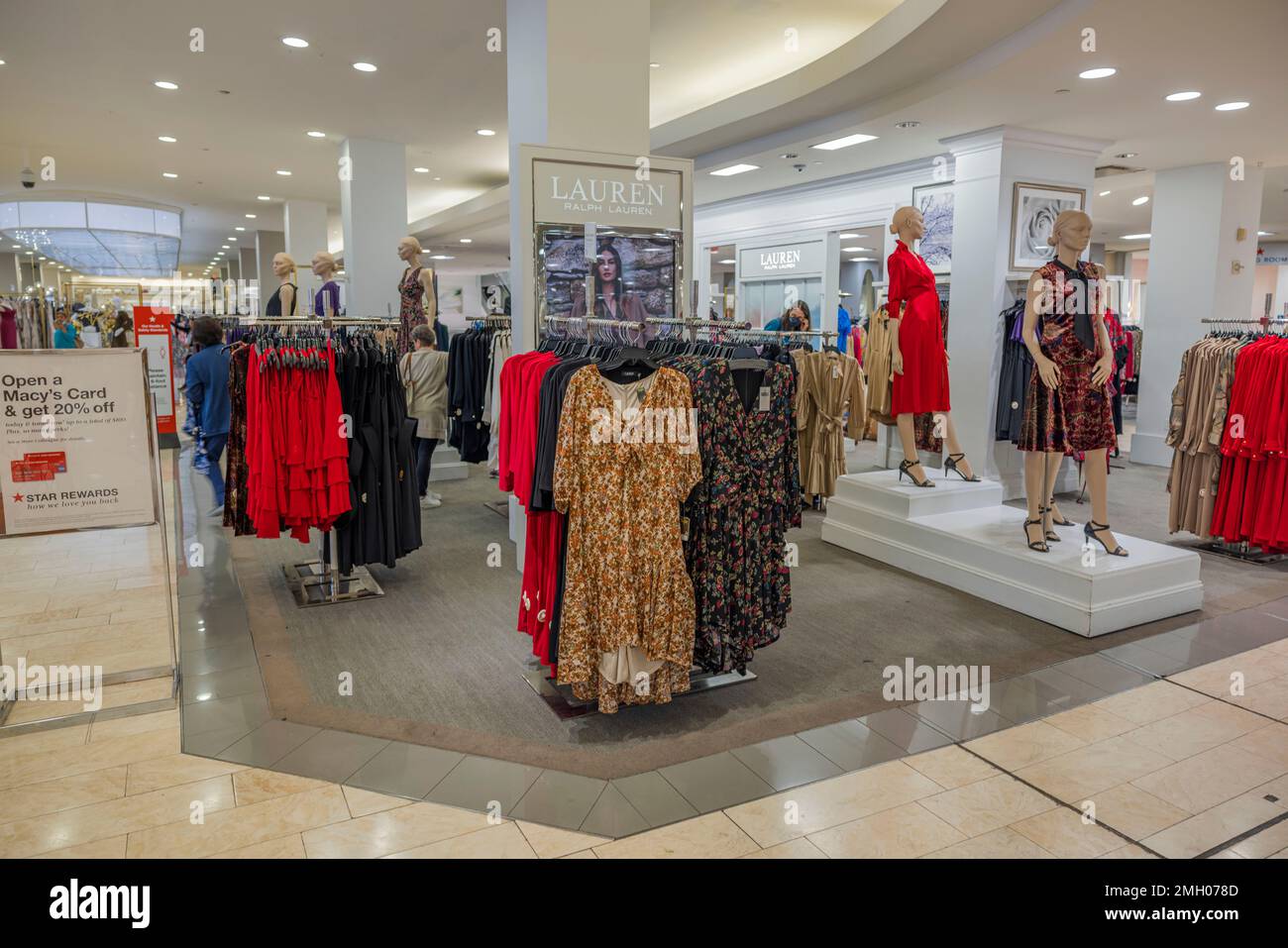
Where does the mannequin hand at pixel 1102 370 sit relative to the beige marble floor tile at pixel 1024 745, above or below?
above

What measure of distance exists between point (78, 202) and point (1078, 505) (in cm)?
1732

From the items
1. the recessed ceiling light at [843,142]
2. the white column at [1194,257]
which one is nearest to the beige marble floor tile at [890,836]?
the recessed ceiling light at [843,142]

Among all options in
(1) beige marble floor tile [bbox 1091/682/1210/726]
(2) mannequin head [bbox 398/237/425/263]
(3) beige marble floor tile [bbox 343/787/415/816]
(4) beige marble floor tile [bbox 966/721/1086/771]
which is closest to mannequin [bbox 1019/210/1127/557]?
(1) beige marble floor tile [bbox 1091/682/1210/726]

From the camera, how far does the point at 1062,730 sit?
3.29 metres

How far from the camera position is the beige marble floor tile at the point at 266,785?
2729mm

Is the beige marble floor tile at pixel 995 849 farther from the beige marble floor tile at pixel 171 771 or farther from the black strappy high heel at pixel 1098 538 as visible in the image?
the black strappy high heel at pixel 1098 538

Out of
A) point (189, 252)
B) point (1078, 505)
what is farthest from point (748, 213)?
point (189, 252)

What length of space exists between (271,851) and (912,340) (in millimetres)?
4837

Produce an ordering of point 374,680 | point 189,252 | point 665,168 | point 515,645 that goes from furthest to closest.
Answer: point 189,252, point 665,168, point 515,645, point 374,680

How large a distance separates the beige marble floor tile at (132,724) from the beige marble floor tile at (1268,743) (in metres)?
4.17

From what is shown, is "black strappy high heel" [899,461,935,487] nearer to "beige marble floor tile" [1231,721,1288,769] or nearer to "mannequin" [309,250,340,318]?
"beige marble floor tile" [1231,721,1288,769]

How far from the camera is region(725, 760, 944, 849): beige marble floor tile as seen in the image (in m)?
2.60

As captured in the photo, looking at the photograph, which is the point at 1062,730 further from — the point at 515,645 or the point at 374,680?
the point at 374,680

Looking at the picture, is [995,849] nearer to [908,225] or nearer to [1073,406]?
[1073,406]
